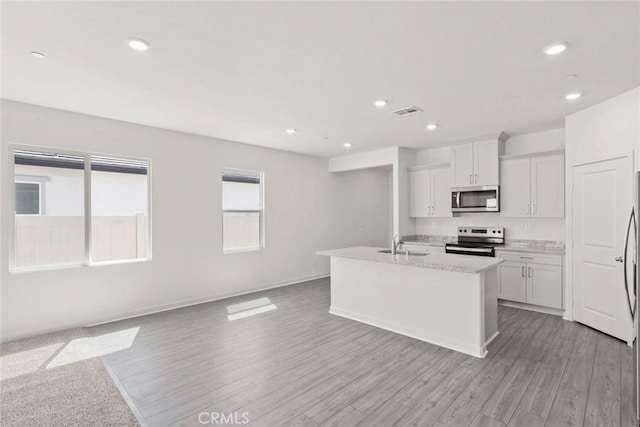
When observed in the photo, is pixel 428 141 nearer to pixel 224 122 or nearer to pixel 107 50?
pixel 224 122

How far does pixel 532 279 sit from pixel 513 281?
253mm

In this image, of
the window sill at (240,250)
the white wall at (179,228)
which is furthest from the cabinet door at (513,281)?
the window sill at (240,250)

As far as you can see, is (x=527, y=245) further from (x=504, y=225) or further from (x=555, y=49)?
(x=555, y=49)

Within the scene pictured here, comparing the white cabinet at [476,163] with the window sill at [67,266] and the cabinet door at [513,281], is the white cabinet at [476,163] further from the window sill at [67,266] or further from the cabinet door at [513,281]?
the window sill at [67,266]

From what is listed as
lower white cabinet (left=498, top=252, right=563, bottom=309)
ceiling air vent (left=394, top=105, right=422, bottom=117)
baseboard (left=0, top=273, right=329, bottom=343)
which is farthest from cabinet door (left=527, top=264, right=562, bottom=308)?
baseboard (left=0, top=273, right=329, bottom=343)

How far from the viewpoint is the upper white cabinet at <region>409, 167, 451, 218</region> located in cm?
567

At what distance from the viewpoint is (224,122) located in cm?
429

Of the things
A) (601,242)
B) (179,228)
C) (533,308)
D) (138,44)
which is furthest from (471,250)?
(138,44)

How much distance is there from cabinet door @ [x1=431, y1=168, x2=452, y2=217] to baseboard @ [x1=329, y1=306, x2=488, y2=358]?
2720 mm

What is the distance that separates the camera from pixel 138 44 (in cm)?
231

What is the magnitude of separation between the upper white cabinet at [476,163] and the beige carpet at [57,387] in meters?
5.38

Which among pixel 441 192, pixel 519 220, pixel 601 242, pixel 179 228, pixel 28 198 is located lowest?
pixel 601 242

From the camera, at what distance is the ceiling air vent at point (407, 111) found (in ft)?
12.4

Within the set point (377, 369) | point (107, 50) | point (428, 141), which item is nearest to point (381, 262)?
point (377, 369)
